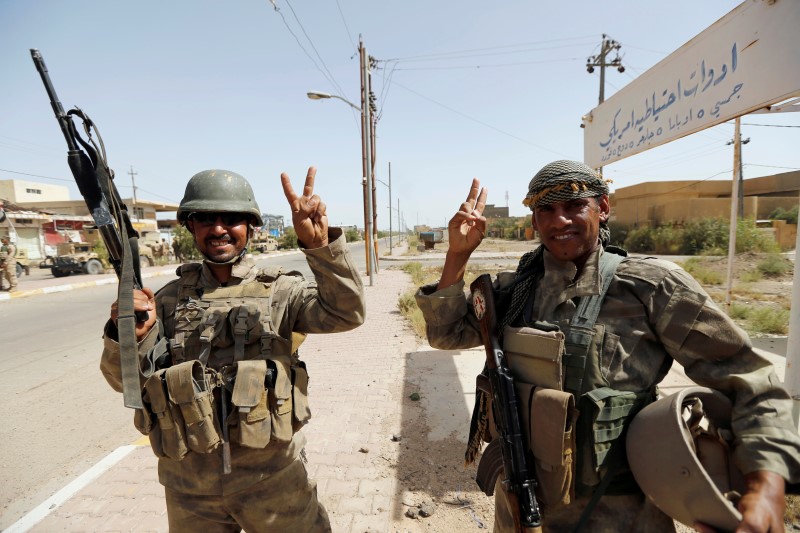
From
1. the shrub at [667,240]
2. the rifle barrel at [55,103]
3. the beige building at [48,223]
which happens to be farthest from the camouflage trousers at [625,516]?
the shrub at [667,240]

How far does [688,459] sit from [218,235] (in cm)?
181

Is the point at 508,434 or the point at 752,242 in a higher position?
the point at 752,242

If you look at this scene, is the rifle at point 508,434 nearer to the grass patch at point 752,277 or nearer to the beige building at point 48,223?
the grass patch at point 752,277

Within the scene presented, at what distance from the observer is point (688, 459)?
1060 millimetres

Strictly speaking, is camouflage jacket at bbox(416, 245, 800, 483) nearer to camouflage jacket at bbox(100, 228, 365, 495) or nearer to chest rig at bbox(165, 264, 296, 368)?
camouflage jacket at bbox(100, 228, 365, 495)

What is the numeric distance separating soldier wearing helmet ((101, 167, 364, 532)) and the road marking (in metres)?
1.57

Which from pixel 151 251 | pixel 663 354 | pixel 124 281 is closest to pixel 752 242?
pixel 663 354

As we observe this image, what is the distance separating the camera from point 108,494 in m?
2.67

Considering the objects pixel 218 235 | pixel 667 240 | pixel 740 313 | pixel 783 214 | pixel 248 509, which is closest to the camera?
pixel 248 509

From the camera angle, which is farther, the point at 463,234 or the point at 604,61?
the point at 604,61

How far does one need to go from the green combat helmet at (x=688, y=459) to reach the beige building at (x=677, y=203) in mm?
25944

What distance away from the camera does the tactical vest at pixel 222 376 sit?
4.95ft

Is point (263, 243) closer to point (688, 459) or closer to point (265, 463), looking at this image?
point (265, 463)

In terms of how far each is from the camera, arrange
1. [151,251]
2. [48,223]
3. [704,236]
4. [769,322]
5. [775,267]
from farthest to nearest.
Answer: [48,223] → [151,251] → [704,236] → [775,267] → [769,322]
